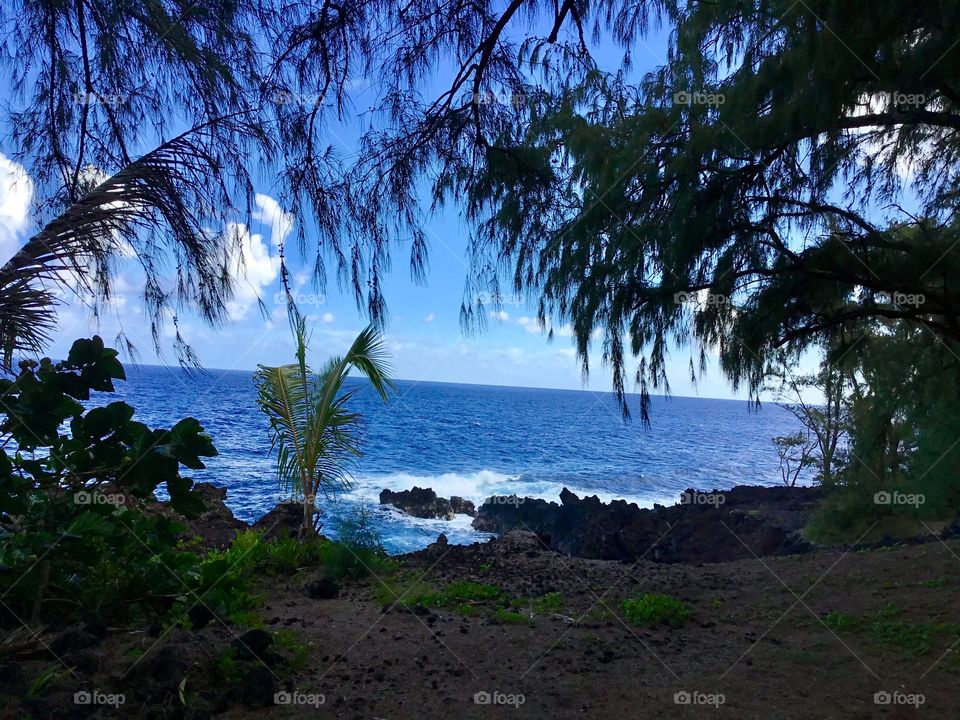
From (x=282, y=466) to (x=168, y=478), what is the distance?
392 centimetres

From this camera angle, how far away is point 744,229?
150 inches

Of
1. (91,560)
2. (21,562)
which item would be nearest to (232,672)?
(91,560)

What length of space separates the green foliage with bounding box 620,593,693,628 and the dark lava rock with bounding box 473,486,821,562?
4294 mm

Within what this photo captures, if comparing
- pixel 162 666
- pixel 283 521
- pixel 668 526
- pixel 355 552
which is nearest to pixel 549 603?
pixel 355 552

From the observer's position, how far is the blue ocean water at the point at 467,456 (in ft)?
55.2

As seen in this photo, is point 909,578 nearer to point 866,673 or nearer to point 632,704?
point 866,673

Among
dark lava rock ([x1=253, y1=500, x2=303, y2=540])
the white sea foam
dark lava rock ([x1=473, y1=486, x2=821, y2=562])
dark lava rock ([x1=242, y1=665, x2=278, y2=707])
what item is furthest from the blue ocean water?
dark lava rock ([x1=473, y1=486, x2=821, y2=562])

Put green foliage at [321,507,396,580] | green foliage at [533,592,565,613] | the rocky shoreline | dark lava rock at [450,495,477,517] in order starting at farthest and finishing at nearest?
dark lava rock at [450,495,477,517]
the rocky shoreline
green foliage at [321,507,396,580]
green foliage at [533,592,565,613]

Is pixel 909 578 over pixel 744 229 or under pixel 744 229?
under

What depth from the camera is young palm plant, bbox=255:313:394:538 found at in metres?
6.95

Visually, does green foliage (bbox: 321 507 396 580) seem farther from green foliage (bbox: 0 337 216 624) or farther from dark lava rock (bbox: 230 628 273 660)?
dark lava rock (bbox: 230 628 273 660)

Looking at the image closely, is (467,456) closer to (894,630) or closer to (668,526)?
(668,526)

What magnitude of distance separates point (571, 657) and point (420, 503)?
51.6 feet

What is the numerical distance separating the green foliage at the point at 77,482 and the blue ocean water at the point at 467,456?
0.50 metres
